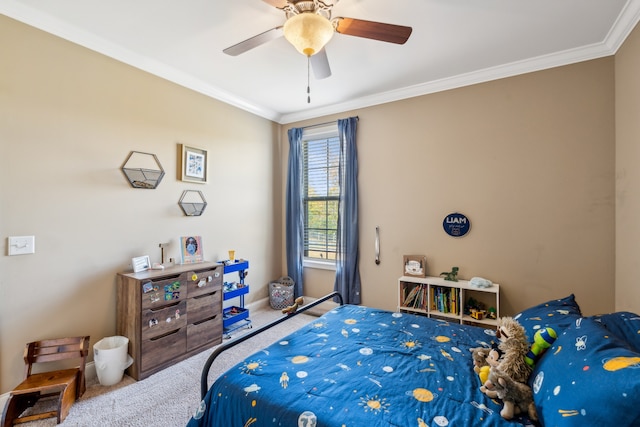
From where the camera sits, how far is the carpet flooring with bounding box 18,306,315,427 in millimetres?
1898

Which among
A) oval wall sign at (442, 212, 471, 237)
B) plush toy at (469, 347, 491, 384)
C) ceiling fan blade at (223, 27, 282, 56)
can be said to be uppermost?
ceiling fan blade at (223, 27, 282, 56)

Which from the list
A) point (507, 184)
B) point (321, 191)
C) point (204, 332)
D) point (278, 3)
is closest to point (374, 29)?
point (278, 3)

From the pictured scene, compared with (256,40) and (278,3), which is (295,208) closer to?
(256,40)

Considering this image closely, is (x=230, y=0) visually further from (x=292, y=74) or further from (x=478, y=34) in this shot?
(x=478, y=34)

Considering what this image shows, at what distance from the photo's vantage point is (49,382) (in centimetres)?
197

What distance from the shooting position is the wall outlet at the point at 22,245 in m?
2.02

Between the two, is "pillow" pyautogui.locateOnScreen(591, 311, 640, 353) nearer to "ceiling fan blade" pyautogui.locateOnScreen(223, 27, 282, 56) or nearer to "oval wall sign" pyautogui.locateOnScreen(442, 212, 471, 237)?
"oval wall sign" pyautogui.locateOnScreen(442, 212, 471, 237)

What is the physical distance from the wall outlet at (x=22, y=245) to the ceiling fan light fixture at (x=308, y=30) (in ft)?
7.85

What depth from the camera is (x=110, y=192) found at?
100 inches

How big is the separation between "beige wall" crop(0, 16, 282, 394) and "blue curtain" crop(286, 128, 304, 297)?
4.12 ft

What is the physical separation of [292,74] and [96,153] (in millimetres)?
1999

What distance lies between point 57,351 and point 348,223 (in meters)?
3.01

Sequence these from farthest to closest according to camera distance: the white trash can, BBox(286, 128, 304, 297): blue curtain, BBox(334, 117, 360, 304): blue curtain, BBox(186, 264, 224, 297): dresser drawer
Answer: BBox(286, 128, 304, 297): blue curtain
BBox(334, 117, 360, 304): blue curtain
BBox(186, 264, 224, 297): dresser drawer
the white trash can

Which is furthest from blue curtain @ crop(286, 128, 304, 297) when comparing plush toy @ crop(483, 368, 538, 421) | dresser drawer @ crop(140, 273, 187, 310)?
plush toy @ crop(483, 368, 538, 421)
